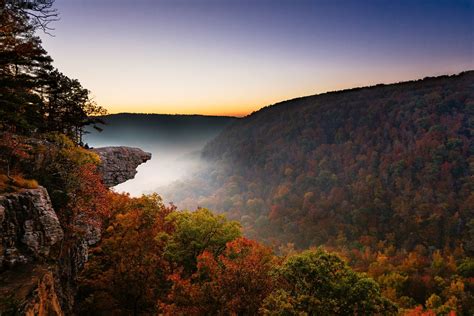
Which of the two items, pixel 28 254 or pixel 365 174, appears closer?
pixel 28 254

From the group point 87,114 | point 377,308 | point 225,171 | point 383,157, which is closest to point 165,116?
point 225,171

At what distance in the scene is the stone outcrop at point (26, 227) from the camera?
37.8 ft

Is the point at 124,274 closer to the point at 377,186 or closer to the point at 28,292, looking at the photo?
the point at 28,292

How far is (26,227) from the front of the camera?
1227 centimetres

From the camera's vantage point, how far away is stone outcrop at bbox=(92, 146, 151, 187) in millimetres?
23578

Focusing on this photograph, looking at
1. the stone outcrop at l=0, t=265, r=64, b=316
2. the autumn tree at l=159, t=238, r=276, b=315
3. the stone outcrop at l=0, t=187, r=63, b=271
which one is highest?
the stone outcrop at l=0, t=187, r=63, b=271

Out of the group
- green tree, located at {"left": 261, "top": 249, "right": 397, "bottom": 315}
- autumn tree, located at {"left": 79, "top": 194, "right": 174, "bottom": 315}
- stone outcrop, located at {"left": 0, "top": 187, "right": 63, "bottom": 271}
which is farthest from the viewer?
autumn tree, located at {"left": 79, "top": 194, "right": 174, "bottom": 315}

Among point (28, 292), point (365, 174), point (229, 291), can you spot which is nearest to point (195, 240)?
point (229, 291)

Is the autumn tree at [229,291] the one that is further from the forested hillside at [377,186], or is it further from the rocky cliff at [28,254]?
the forested hillside at [377,186]

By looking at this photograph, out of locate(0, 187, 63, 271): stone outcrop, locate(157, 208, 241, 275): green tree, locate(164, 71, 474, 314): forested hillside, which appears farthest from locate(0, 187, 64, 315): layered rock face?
locate(164, 71, 474, 314): forested hillside

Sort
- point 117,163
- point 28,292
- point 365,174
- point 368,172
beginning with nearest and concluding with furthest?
point 28,292, point 117,163, point 365,174, point 368,172

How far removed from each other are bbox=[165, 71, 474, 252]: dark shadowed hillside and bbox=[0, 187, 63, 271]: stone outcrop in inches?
4436

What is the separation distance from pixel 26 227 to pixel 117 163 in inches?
488

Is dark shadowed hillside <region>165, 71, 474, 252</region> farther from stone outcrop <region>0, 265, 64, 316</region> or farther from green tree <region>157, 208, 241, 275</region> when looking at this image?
stone outcrop <region>0, 265, 64, 316</region>
